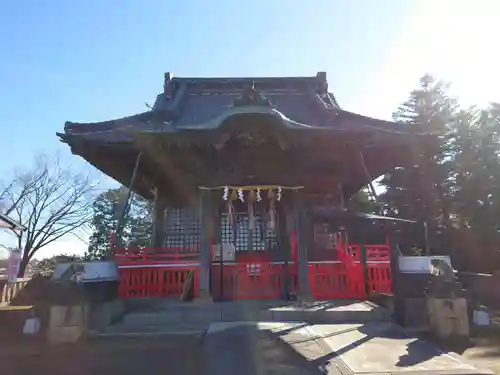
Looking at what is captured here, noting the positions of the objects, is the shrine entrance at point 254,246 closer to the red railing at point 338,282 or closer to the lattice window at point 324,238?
the red railing at point 338,282

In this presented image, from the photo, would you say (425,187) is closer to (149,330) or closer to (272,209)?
(272,209)

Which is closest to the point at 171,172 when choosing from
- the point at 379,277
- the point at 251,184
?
the point at 251,184

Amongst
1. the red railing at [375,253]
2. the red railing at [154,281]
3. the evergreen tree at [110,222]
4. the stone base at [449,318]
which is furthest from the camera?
the evergreen tree at [110,222]

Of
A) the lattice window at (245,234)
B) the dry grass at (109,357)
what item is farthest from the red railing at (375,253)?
the dry grass at (109,357)

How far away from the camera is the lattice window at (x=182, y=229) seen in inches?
460

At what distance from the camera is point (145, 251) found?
9438mm

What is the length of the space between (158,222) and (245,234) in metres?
2.73

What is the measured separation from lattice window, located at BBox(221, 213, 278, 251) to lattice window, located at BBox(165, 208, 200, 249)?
2.81ft

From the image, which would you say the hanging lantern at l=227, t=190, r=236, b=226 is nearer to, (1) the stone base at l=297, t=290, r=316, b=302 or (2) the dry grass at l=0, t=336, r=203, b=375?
(1) the stone base at l=297, t=290, r=316, b=302

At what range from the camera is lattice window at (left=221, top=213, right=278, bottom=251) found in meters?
11.4

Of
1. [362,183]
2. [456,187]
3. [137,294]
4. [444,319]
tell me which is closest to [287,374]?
[444,319]

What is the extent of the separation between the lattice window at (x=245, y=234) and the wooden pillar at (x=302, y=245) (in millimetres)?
2050

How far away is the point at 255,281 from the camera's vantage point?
8891mm

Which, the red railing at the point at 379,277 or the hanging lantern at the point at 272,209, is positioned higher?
the hanging lantern at the point at 272,209
